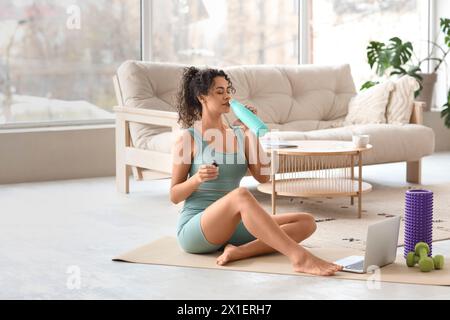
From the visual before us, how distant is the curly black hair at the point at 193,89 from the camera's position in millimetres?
3840

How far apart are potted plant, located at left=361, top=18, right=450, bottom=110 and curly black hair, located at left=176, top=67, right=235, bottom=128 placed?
12.1 ft

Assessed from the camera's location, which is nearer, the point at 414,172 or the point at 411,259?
the point at 411,259

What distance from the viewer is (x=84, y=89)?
22.4 ft

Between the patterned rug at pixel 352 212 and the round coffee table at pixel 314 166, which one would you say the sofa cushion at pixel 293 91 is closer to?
the patterned rug at pixel 352 212

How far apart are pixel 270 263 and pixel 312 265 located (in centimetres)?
23

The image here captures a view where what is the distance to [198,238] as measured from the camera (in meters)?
3.82

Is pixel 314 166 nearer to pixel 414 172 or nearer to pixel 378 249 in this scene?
pixel 414 172

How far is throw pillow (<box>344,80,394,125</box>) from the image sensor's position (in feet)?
20.6

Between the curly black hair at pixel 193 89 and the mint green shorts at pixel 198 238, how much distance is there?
44cm

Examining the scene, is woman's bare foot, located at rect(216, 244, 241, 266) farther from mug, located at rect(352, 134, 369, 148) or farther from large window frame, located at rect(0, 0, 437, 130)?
large window frame, located at rect(0, 0, 437, 130)

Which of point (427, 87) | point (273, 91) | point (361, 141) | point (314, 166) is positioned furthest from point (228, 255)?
point (427, 87)

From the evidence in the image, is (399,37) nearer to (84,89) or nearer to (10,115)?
(84,89)

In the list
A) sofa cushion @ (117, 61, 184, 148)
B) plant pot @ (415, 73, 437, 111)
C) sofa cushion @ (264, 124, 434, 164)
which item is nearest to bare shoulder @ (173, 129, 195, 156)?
sofa cushion @ (264, 124, 434, 164)

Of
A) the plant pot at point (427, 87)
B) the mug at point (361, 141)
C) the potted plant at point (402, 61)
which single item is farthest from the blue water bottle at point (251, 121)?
the plant pot at point (427, 87)
